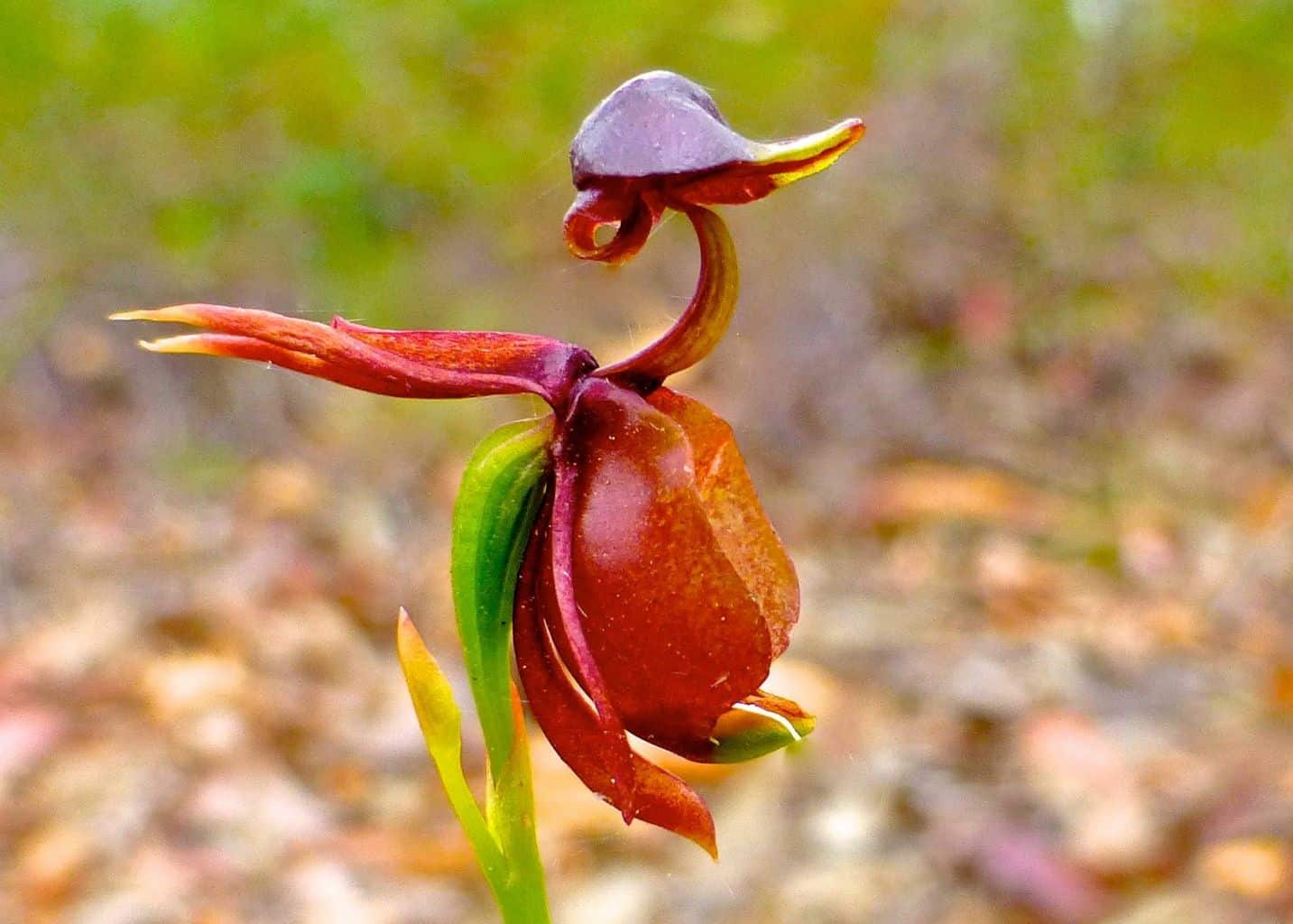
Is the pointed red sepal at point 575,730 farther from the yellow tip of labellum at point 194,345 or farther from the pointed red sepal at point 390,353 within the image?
the yellow tip of labellum at point 194,345

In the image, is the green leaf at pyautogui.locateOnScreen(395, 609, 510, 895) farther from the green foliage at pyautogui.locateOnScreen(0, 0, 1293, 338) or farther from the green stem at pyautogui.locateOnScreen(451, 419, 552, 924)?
the green foliage at pyautogui.locateOnScreen(0, 0, 1293, 338)

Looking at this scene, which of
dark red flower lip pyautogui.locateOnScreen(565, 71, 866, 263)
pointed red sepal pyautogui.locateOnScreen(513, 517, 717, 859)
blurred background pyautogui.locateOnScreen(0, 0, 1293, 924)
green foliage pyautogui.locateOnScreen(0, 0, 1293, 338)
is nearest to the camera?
dark red flower lip pyautogui.locateOnScreen(565, 71, 866, 263)

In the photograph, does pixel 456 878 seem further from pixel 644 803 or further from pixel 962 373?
pixel 962 373

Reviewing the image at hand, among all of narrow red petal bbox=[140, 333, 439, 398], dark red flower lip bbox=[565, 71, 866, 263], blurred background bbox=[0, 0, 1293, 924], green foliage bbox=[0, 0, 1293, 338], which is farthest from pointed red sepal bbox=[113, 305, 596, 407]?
green foliage bbox=[0, 0, 1293, 338]

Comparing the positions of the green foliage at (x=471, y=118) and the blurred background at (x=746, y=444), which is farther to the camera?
the green foliage at (x=471, y=118)

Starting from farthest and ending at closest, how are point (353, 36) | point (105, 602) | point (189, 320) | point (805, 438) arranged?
point (353, 36) < point (805, 438) < point (105, 602) < point (189, 320)

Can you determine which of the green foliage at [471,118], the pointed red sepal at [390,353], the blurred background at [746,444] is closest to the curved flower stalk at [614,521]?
the pointed red sepal at [390,353]

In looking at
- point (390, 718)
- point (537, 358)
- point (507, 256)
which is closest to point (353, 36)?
point (507, 256)
